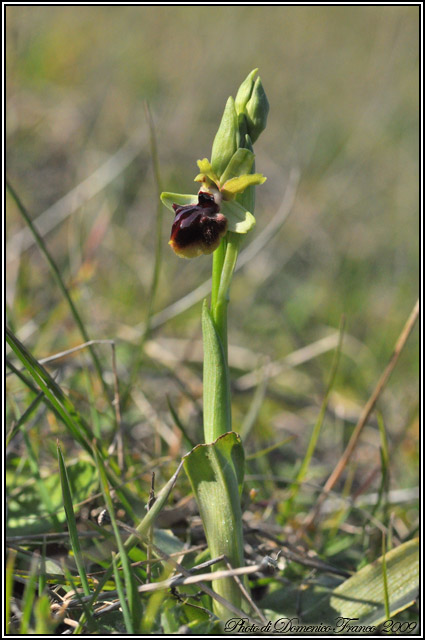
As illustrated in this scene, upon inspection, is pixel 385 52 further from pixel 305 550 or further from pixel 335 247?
pixel 305 550

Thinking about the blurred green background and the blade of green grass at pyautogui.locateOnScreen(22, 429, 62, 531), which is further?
the blurred green background

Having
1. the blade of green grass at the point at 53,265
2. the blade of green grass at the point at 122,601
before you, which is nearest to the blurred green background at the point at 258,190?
the blade of green grass at the point at 53,265

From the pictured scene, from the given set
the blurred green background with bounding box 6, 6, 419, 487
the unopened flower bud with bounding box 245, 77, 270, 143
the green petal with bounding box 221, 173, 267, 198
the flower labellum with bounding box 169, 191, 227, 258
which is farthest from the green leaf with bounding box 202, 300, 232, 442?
the blurred green background with bounding box 6, 6, 419, 487

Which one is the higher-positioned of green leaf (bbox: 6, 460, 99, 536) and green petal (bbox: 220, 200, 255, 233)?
green petal (bbox: 220, 200, 255, 233)

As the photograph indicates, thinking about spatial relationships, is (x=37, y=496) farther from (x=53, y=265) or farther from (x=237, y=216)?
(x=237, y=216)

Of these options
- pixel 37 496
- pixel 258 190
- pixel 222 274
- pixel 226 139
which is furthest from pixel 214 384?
pixel 258 190

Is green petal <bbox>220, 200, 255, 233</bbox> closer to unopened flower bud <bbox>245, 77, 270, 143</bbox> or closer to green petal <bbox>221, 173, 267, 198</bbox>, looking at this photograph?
green petal <bbox>221, 173, 267, 198</bbox>

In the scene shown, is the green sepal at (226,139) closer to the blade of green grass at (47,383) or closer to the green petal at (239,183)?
the green petal at (239,183)
